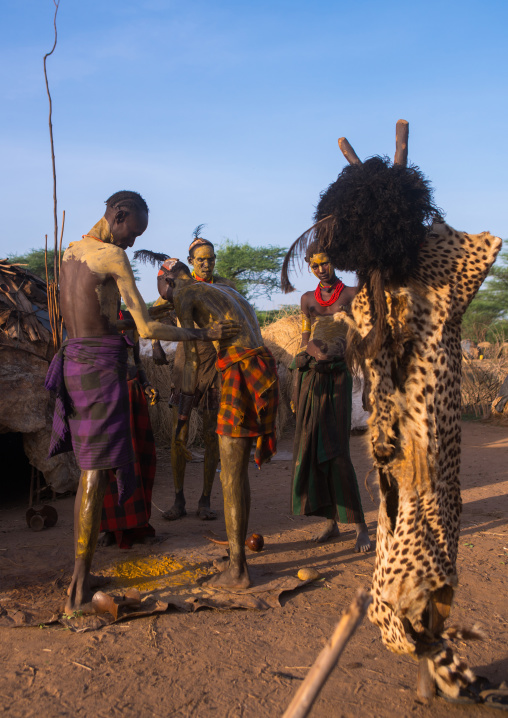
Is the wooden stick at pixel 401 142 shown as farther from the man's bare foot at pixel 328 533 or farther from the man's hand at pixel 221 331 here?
the man's bare foot at pixel 328 533

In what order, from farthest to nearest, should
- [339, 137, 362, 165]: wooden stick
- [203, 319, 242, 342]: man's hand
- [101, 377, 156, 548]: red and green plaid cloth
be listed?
1. [101, 377, 156, 548]: red and green plaid cloth
2. [203, 319, 242, 342]: man's hand
3. [339, 137, 362, 165]: wooden stick

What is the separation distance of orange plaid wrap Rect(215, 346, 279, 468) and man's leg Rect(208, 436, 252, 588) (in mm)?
90

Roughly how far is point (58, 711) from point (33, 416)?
11.0 ft

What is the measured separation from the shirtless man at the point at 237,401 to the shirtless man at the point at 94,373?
0.96 ft

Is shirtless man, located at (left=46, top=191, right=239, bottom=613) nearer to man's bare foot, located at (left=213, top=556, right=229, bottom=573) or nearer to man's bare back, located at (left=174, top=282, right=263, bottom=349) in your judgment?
man's bare back, located at (left=174, top=282, right=263, bottom=349)

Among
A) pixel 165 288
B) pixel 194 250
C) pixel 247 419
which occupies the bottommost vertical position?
pixel 247 419

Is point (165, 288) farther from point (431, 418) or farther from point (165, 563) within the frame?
point (431, 418)

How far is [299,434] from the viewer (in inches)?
162

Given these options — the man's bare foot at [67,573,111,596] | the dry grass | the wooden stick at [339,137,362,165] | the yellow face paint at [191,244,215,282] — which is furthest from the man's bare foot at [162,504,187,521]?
the dry grass

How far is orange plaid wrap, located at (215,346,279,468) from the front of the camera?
321 centimetres

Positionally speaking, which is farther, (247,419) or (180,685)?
(247,419)

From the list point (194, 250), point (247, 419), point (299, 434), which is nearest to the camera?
point (247, 419)

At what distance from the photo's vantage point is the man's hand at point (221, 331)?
10.2 ft

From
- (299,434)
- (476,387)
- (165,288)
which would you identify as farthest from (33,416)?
(476,387)
